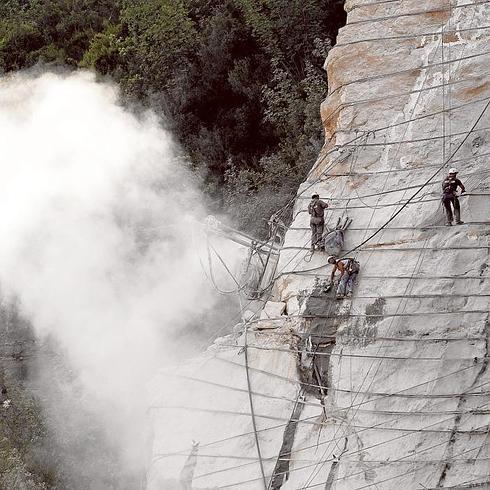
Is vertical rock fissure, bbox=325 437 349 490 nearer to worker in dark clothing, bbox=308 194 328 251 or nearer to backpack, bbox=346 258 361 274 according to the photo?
backpack, bbox=346 258 361 274

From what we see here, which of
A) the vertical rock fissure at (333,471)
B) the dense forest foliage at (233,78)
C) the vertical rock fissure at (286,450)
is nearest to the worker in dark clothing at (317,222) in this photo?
the vertical rock fissure at (286,450)

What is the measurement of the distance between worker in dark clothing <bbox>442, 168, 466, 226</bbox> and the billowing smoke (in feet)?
14.1

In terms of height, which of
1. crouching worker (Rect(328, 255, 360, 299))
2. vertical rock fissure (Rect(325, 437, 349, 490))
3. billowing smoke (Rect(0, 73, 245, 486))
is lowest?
vertical rock fissure (Rect(325, 437, 349, 490))

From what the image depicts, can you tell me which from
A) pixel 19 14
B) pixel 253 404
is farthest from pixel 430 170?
pixel 19 14

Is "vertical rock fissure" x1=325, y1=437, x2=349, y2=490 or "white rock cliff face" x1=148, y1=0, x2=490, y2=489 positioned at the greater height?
"white rock cliff face" x1=148, y1=0, x2=490, y2=489

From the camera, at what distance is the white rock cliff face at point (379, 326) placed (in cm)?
725

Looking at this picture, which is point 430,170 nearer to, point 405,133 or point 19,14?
point 405,133

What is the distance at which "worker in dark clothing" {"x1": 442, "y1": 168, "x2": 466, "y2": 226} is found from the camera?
789 cm

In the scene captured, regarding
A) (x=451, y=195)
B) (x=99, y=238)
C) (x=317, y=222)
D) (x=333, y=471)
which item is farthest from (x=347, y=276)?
(x=99, y=238)

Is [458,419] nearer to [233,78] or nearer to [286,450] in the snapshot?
[286,450]

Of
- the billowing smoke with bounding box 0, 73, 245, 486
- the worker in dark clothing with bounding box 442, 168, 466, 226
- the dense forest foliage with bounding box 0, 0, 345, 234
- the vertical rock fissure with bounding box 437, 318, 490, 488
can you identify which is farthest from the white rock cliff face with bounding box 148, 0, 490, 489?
the dense forest foliage with bounding box 0, 0, 345, 234

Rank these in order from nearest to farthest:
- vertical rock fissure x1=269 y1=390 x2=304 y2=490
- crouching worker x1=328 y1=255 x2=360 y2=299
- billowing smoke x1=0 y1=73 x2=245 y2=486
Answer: vertical rock fissure x1=269 y1=390 x2=304 y2=490 → crouching worker x1=328 y1=255 x2=360 y2=299 → billowing smoke x1=0 y1=73 x2=245 y2=486

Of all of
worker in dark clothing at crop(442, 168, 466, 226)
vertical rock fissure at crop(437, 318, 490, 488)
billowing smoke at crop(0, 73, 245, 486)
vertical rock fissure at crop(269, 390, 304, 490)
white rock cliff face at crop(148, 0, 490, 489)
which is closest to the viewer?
vertical rock fissure at crop(437, 318, 490, 488)

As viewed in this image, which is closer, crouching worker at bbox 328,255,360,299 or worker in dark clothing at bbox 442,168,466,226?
worker in dark clothing at bbox 442,168,466,226
